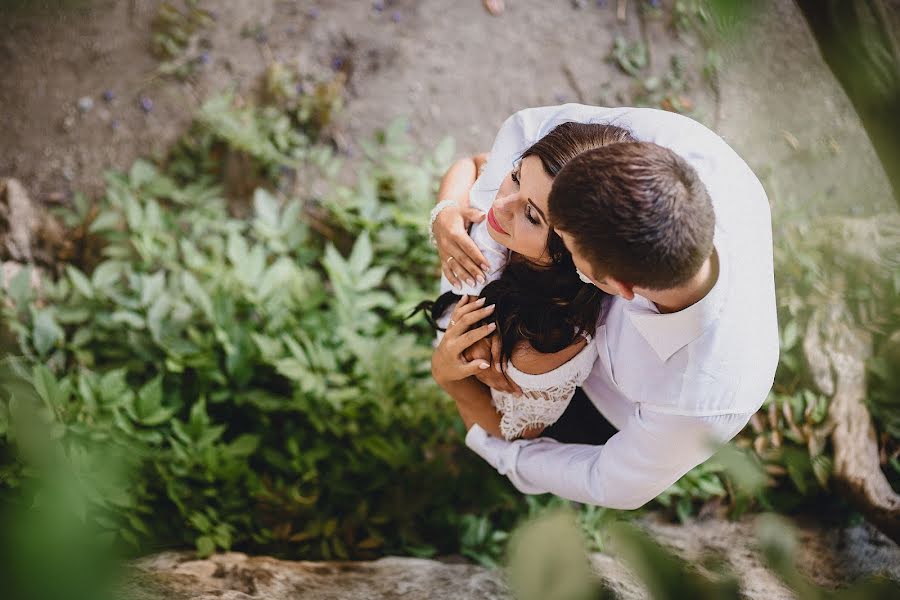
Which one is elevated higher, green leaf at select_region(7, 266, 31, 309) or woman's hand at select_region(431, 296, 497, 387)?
green leaf at select_region(7, 266, 31, 309)

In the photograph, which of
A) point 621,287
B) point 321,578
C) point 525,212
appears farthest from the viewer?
point 321,578

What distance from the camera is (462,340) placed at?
61.4 inches

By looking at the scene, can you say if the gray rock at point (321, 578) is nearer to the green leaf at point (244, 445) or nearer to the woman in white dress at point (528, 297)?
the green leaf at point (244, 445)

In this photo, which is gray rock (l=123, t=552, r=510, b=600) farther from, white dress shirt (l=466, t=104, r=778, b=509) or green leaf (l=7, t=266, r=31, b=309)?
green leaf (l=7, t=266, r=31, b=309)

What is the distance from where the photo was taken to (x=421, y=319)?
2.65 meters

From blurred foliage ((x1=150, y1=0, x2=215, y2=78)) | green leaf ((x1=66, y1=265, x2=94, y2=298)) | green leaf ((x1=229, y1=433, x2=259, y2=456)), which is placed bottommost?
green leaf ((x1=229, y1=433, x2=259, y2=456))

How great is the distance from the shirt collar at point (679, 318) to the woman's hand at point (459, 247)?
449mm

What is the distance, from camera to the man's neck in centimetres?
116

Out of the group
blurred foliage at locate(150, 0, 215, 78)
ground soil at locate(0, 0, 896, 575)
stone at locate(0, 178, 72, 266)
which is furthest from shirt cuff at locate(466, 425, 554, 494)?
blurred foliage at locate(150, 0, 215, 78)

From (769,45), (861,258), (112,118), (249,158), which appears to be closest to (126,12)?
(112,118)

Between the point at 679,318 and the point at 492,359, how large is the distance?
0.52 meters

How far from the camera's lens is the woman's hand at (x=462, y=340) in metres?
1.54

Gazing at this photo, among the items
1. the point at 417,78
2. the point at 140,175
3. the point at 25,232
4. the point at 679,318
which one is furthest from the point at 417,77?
the point at 679,318

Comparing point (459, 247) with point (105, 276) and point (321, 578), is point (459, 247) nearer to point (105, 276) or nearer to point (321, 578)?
point (321, 578)
